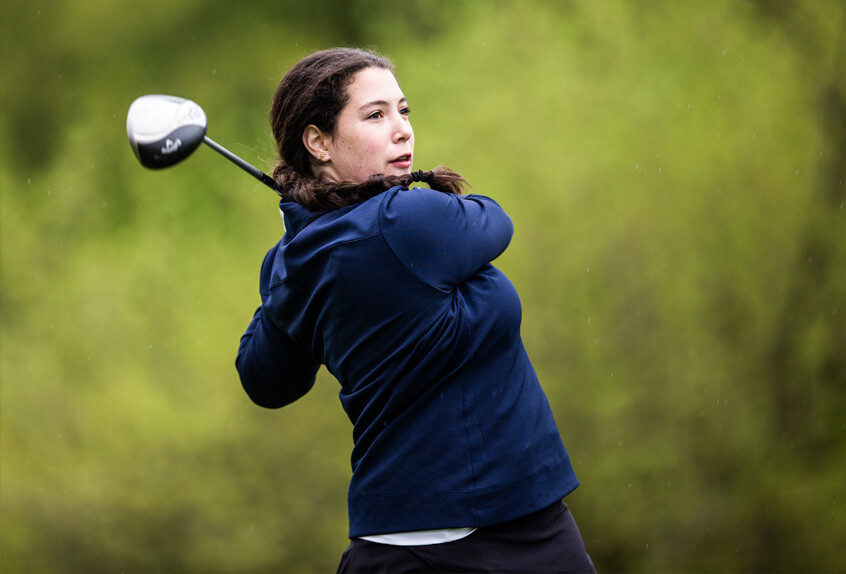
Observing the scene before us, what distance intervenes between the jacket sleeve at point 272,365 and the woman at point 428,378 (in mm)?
134

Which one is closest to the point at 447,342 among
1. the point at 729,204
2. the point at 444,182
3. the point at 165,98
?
the point at 444,182

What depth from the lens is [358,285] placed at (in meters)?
1.18

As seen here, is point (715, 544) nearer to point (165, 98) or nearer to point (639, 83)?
point (639, 83)

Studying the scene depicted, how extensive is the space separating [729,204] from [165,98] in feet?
5.57

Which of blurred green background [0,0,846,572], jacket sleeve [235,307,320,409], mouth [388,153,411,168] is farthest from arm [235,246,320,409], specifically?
blurred green background [0,0,846,572]

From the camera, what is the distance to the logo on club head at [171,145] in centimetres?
136

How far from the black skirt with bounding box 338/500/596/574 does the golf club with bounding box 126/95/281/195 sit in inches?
21.4

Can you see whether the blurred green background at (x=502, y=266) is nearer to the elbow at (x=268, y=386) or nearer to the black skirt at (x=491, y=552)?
the elbow at (x=268, y=386)

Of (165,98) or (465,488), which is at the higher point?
(165,98)

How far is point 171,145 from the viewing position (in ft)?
4.47

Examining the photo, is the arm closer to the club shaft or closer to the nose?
the club shaft

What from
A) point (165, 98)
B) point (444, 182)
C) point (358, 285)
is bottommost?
point (358, 285)

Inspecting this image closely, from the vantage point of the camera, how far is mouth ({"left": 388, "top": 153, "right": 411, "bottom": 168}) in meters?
1.32

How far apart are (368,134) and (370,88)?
7 cm
